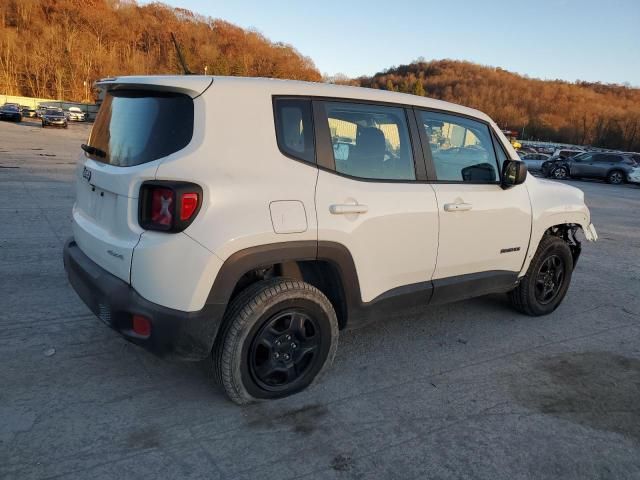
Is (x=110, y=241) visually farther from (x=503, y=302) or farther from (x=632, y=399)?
(x=503, y=302)

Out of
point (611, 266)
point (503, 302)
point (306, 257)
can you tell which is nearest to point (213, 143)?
point (306, 257)

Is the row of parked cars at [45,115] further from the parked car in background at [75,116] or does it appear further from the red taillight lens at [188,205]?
the red taillight lens at [188,205]

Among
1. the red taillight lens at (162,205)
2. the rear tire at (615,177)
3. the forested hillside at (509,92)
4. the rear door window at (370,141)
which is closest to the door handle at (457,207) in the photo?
the rear door window at (370,141)

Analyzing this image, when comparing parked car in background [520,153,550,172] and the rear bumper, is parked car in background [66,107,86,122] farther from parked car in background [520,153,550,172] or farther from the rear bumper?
the rear bumper

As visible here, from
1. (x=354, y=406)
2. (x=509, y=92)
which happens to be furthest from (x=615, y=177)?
(x=509, y=92)

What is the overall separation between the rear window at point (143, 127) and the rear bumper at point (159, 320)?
688 millimetres

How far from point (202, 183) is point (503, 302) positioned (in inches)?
144

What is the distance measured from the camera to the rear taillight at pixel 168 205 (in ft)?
7.84

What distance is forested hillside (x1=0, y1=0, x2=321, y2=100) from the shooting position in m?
83.1

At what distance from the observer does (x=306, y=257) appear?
278cm

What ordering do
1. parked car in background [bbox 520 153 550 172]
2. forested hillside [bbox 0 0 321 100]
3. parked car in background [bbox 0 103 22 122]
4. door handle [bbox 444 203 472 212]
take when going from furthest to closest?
forested hillside [bbox 0 0 321 100] < parked car in background [bbox 0 103 22 122] < parked car in background [bbox 520 153 550 172] < door handle [bbox 444 203 472 212]

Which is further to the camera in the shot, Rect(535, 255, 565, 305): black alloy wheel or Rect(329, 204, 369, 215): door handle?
Rect(535, 255, 565, 305): black alloy wheel

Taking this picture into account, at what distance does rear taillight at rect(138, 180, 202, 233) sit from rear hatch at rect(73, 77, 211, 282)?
0.16 feet

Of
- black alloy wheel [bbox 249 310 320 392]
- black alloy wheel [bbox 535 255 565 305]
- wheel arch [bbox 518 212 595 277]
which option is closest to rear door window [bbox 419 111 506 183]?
wheel arch [bbox 518 212 595 277]
